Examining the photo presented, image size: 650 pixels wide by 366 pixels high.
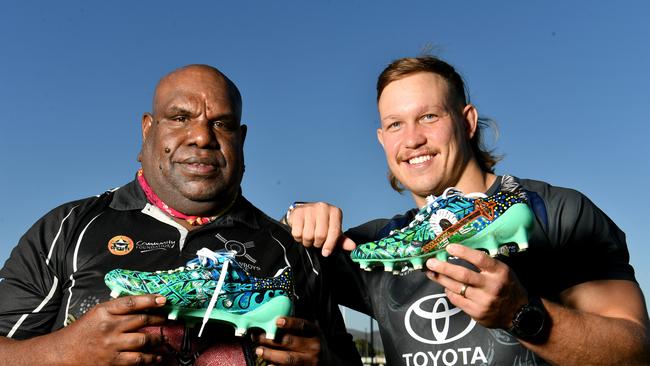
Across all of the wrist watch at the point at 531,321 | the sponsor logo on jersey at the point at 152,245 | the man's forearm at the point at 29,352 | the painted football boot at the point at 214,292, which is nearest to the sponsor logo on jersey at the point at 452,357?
the wrist watch at the point at 531,321

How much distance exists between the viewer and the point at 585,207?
4.13 m

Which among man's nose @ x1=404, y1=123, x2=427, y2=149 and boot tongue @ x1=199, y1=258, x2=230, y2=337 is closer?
boot tongue @ x1=199, y1=258, x2=230, y2=337

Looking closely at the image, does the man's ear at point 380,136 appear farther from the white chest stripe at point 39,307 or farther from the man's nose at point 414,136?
the white chest stripe at point 39,307

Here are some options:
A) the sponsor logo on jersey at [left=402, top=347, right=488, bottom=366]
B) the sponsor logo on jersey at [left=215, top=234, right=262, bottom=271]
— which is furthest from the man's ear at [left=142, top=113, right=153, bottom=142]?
the sponsor logo on jersey at [left=402, top=347, right=488, bottom=366]

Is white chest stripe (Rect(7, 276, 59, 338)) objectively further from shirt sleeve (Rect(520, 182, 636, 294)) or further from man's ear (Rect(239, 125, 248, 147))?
shirt sleeve (Rect(520, 182, 636, 294))

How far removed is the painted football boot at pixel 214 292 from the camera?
3.60 meters

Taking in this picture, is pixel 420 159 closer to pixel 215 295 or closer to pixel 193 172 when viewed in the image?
pixel 193 172

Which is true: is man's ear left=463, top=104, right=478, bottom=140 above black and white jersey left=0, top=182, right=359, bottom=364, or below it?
above

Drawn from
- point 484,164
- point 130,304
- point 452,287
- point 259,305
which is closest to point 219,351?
point 259,305

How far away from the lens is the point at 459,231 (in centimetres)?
374

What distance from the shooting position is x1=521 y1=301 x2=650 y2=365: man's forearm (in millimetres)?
3402

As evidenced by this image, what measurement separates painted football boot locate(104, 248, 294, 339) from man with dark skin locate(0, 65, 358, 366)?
121 millimetres

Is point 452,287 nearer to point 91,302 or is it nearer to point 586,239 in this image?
point 586,239

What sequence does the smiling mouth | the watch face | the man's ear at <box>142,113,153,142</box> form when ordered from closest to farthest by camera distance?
1. the watch face
2. the smiling mouth
3. the man's ear at <box>142,113,153,142</box>
